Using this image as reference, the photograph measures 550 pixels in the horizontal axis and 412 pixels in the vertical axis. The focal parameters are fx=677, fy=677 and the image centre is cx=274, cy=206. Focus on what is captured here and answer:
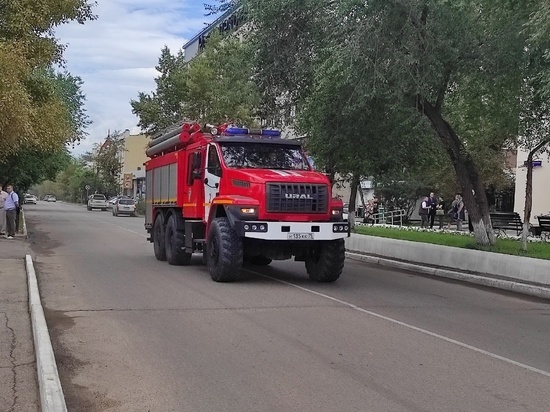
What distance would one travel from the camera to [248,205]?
40.7 ft

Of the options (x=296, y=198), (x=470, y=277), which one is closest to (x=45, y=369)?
(x=296, y=198)

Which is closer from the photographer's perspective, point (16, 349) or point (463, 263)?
point (16, 349)

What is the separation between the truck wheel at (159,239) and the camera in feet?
55.7

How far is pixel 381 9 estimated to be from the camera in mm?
12859

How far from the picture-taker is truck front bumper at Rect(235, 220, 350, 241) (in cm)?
1217

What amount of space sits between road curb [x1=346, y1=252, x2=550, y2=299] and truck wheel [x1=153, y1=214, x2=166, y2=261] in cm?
603

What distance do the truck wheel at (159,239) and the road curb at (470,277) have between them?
6.03 metres

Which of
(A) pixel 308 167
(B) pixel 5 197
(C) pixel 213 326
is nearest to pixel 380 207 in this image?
(B) pixel 5 197

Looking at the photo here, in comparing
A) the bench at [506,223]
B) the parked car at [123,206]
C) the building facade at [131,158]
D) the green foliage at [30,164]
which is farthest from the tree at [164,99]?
the building facade at [131,158]

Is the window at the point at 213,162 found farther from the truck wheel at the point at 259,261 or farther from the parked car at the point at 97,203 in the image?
the parked car at the point at 97,203

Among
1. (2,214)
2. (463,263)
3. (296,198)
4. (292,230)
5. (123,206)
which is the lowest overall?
(463,263)

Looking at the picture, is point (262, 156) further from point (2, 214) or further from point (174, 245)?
point (2, 214)

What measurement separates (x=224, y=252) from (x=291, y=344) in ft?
15.9

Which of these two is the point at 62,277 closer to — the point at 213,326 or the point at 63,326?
the point at 63,326
